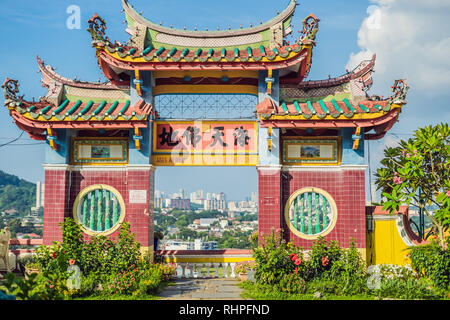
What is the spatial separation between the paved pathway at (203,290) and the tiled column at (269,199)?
2.10 m

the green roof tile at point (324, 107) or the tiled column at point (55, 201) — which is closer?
the green roof tile at point (324, 107)

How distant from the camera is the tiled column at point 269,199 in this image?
1559 cm

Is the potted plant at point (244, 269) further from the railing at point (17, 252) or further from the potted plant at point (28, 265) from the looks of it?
the railing at point (17, 252)

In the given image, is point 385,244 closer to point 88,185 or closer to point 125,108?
point 125,108

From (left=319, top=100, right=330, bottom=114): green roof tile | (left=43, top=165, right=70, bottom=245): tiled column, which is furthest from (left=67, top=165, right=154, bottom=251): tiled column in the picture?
(left=319, top=100, right=330, bottom=114): green roof tile

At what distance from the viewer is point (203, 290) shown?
1423 centimetres

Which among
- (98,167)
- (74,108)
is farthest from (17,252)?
(74,108)

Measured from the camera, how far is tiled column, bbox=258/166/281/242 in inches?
614

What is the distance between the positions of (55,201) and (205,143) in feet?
18.6

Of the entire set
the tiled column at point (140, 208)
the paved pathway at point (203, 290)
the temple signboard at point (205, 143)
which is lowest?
the paved pathway at point (203, 290)

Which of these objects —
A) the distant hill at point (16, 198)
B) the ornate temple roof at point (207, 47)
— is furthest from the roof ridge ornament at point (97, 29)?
the distant hill at point (16, 198)

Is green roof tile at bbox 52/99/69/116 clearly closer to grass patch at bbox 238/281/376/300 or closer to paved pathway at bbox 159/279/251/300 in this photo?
paved pathway at bbox 159/279/251/300

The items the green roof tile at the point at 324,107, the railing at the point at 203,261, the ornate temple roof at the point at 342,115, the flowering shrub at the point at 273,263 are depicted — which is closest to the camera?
the flowering shrub at the point at 273,263

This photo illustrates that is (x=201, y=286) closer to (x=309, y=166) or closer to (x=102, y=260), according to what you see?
(x=102, y=260)
